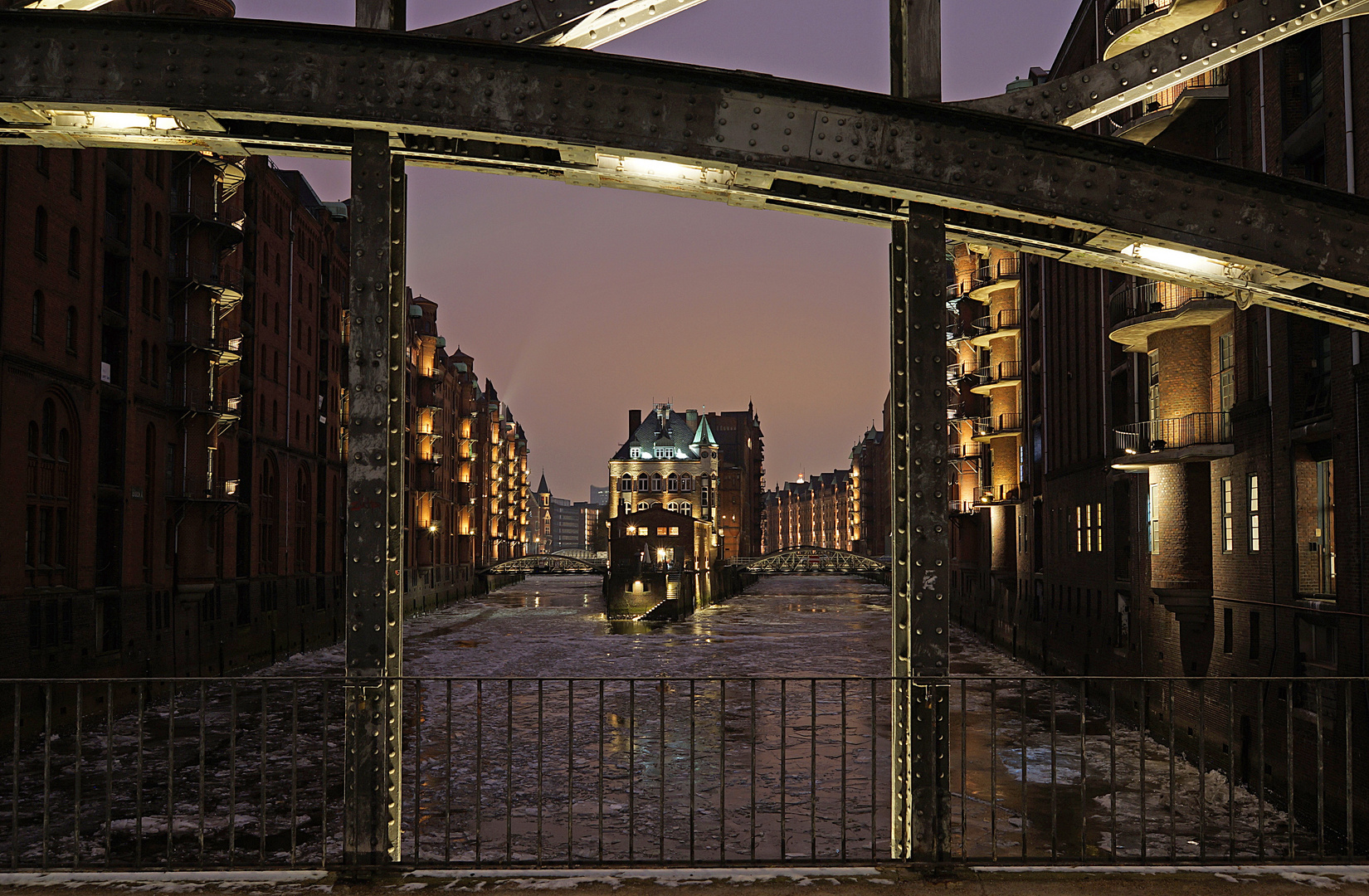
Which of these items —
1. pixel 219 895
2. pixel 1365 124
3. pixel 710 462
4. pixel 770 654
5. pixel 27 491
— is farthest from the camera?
pixel 710 462

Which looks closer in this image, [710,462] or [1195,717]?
[1195,717]

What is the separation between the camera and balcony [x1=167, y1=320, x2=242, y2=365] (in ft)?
113

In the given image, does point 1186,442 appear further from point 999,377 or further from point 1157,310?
point 999,377

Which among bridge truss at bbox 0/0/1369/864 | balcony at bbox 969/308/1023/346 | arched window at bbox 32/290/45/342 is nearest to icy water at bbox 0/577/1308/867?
bridge truss at bbox 0/0/1369/864

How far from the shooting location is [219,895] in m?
5.61

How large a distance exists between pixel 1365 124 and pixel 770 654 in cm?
3430

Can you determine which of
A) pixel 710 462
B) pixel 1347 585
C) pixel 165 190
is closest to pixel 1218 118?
pixel 1347 585

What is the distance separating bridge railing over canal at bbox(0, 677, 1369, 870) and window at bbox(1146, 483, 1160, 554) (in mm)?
3003

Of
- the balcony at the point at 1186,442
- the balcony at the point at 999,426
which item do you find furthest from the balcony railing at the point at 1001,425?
the balcony at the point at 1186,442

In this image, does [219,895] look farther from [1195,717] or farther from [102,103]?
[1195,717]

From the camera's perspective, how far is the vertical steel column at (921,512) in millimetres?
6039

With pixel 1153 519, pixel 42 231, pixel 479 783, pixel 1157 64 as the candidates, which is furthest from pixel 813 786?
pixel 42 231

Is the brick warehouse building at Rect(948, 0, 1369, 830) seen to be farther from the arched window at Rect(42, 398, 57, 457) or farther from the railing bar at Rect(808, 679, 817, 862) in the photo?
the arched window at Rect(42, 398, 57, 457)

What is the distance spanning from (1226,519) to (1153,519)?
2.75 m
